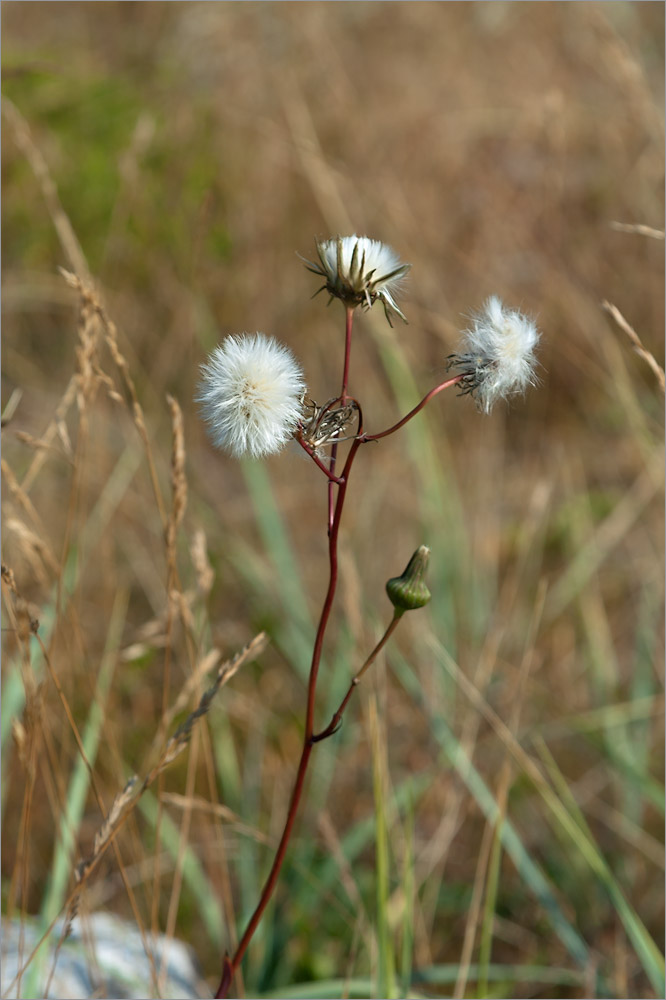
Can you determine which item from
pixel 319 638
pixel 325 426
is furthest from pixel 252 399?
pixel 319 638

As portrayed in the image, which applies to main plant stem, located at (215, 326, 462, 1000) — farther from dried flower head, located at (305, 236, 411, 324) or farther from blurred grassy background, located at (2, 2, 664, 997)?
blurred grassy background, located at (2, 2, 664, 997)

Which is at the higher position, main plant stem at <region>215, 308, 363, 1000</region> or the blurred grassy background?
the blurred grassy background

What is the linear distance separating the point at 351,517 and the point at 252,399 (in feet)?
5.42

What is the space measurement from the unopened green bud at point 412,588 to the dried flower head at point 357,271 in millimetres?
174

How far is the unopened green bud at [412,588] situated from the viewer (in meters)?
0.64

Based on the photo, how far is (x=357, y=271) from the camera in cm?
61

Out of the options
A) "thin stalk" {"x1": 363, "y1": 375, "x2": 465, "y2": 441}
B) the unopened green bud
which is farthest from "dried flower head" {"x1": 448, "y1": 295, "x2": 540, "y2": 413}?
the unopened green bud

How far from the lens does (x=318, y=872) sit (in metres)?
1.46

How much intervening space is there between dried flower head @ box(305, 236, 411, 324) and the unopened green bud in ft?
0.57

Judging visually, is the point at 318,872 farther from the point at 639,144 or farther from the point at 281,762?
the point at 639,144

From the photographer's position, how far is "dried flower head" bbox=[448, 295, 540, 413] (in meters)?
0.63

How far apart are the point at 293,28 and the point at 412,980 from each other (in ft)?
10.4

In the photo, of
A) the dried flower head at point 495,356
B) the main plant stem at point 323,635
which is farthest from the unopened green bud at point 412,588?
the dried flower head at point 495,356

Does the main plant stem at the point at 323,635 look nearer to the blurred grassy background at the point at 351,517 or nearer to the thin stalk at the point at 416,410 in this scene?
the thin stalk at the point at 416,410
